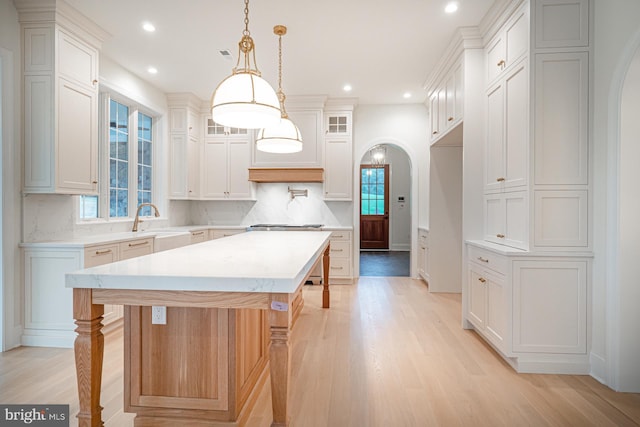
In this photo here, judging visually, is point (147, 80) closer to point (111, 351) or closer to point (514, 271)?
point (111, 351)

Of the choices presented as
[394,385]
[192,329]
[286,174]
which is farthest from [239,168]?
[394,385]

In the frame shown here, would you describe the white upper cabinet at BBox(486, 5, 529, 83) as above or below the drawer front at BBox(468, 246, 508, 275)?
above

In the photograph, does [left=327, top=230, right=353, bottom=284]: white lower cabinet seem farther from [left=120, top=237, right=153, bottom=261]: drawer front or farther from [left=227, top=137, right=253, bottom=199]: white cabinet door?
[left=120, top=237, right=153, bottom=261]: drawer front

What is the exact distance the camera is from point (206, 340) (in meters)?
1.81

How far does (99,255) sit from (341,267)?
3.23 meters

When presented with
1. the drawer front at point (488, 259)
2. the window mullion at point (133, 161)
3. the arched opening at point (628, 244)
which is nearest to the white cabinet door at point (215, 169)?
the window mullion at point (133, 161)

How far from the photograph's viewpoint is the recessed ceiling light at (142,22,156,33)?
10.8ft

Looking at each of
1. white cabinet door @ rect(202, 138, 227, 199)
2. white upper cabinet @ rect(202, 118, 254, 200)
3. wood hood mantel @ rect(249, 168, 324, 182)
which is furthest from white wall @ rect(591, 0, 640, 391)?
white cabinet door @ rect(202, 138, 227, 199)

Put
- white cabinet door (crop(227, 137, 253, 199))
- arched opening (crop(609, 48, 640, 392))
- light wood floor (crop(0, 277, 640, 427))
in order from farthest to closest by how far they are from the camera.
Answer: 1. white cabinet door (crop(227, 137, 253, 199))
2. arched opening (crop(609, 48, 640, 392))
3. light wood floor (crop(0, 277, 640, 427))

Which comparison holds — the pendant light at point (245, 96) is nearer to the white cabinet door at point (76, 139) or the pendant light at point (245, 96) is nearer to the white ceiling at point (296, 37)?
the white ceiling at point (296, 37)

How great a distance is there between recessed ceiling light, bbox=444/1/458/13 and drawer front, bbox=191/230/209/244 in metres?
4.05

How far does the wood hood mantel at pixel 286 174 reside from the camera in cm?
543

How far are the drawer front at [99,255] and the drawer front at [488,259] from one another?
3341 millimetres

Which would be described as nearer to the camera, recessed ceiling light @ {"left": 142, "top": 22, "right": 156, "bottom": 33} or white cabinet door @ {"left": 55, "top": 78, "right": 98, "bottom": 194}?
white cabinet door @ {"left": 55, "top": 78, "right": 98, "bottom": 194}
